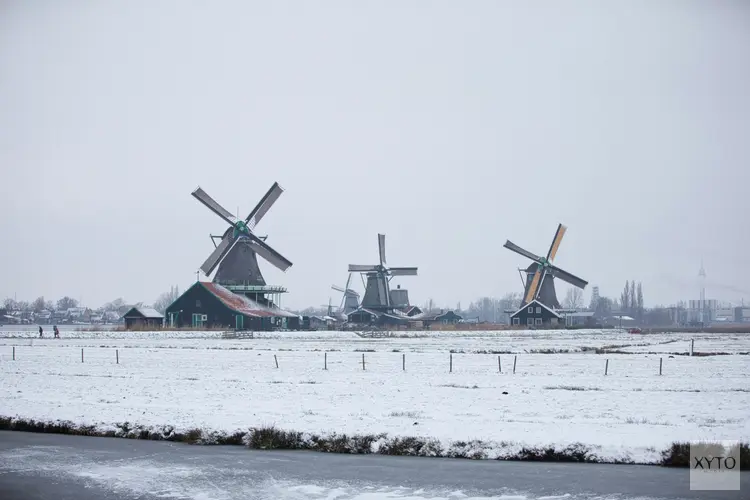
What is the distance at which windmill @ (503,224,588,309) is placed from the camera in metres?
111

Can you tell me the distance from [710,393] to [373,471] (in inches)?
571

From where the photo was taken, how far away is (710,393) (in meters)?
24.7

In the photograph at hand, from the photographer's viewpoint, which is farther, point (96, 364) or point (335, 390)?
point (96, 364)

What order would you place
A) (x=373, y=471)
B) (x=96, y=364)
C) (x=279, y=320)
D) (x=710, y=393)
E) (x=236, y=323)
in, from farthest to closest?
(x=279, y=320)
(x=236, y=323)
(x=96, y=364)
(x=710, y=393)
(x=373, y=471)

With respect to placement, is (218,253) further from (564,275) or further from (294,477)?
(294,477)

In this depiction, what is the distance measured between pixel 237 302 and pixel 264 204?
11829 millimetres

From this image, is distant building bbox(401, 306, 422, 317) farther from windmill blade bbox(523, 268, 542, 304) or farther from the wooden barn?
the wooden barn

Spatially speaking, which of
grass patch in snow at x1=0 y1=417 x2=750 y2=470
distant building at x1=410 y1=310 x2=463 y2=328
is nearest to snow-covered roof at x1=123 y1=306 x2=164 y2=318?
distant building at x1=410 y1=310 x2=463 y2=328

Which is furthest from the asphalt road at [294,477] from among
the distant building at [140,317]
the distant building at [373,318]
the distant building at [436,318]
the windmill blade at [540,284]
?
the distant building at [436,318]

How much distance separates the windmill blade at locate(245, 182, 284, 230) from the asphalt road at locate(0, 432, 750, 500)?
69.3 meters

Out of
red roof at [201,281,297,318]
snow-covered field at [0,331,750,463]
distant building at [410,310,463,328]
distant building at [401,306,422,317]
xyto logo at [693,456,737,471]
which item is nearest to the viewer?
xyto logo at [693,456,737,471]

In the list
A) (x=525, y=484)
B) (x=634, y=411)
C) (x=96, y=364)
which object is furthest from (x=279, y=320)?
(x=525, y=484)

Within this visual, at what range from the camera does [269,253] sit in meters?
85.1

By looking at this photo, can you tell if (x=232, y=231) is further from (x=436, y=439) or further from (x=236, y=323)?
(x=436, y=439)
